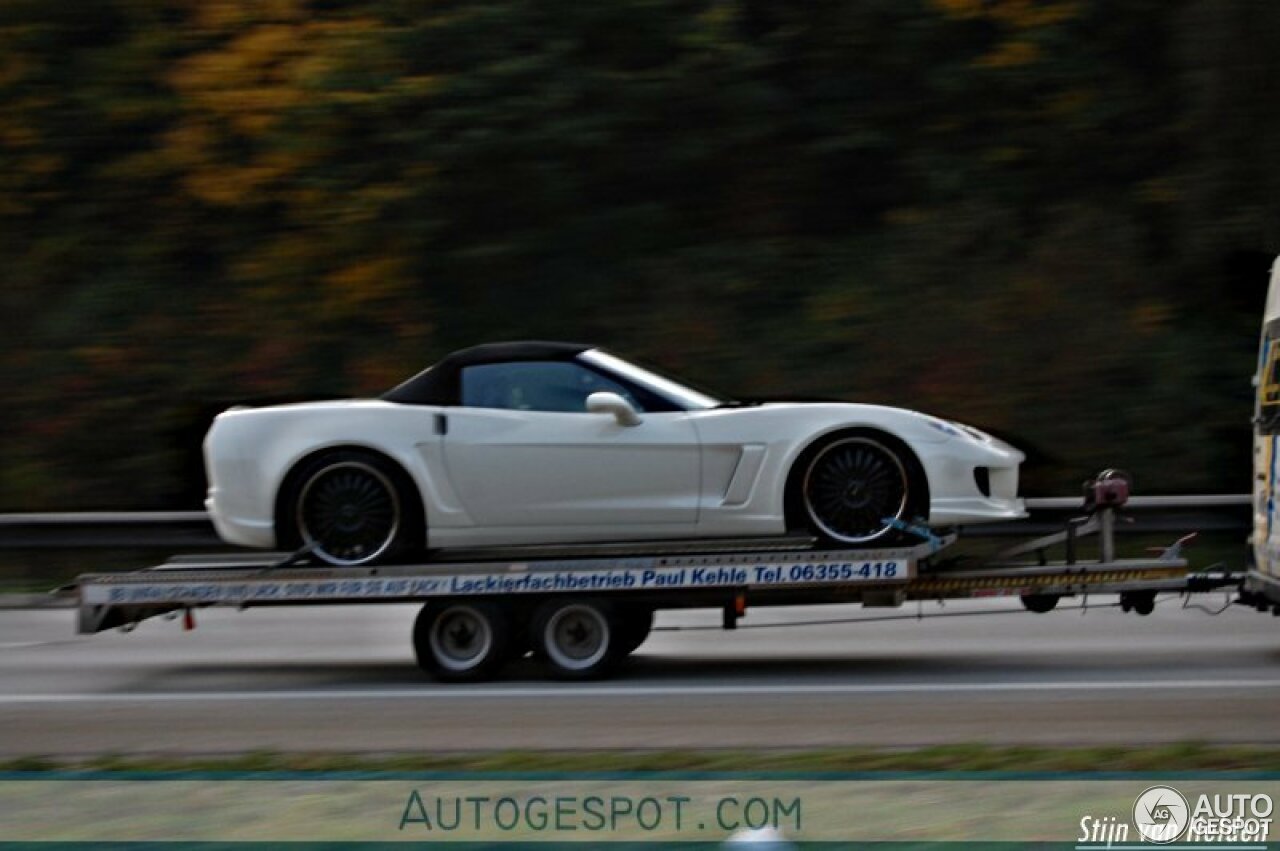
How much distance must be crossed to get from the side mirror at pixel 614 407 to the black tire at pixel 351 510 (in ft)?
3.92

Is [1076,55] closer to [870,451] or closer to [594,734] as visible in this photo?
[870,451]

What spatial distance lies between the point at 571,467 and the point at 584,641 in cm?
107

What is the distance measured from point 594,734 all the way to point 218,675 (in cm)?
353

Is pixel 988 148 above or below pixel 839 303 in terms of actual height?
above

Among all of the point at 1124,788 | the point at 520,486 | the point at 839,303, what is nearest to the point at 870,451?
the point at 520,486

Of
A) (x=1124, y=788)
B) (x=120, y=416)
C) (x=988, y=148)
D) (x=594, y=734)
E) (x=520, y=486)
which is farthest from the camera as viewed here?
(x=988, y=148)

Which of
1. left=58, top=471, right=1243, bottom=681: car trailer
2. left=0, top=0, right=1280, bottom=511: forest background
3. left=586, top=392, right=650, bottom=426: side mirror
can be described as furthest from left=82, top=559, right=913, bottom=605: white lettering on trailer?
left=0, top=0, right=1280, bottom=511: forest background

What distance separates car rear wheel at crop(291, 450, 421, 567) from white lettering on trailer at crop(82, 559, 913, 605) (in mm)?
213

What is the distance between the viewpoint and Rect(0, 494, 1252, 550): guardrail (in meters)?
13.7

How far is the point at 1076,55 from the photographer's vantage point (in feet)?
65.0

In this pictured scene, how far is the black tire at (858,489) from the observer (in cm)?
941

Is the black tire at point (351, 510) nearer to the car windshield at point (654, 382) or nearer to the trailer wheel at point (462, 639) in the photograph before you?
the trailer wheel at point (462, 639)

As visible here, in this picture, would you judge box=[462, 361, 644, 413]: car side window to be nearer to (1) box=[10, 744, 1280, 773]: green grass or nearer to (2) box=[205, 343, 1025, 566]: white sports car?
(2) box=[205, 343, 1025, 566]: white sports car

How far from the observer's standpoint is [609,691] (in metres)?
9.37
